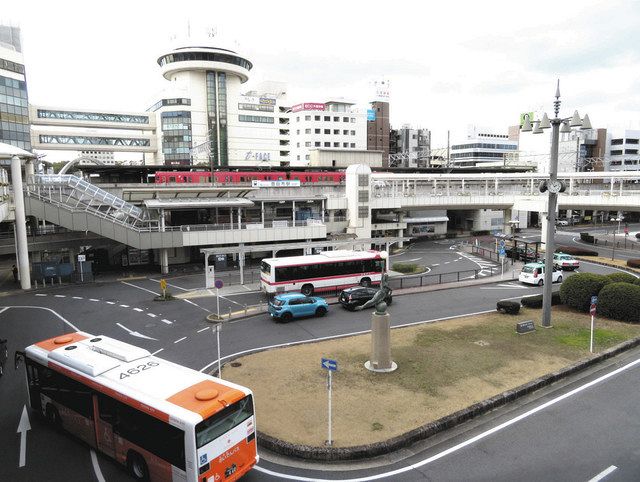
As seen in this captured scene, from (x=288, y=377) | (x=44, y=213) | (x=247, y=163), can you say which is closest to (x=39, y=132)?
(x=247, y=163)

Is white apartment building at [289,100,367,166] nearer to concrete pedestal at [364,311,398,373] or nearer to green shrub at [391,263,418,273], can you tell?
green shrub at [391,263,418,273]

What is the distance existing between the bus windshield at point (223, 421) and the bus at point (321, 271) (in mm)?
19473

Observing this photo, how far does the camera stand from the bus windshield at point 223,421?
9.77 metres

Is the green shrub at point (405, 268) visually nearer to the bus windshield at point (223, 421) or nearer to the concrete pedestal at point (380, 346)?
the concrete pedestal at point (380, 346)

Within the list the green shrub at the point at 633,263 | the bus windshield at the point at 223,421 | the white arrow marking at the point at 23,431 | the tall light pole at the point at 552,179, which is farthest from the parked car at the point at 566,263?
the white arrow marking at the point at 23,431

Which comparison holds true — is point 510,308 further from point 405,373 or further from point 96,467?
point 96,467

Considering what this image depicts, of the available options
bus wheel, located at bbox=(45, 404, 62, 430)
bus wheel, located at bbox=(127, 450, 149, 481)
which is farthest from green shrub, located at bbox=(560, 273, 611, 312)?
bus wheel, located at bbox=(45, 404, 62, 430)

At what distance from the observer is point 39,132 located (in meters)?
79.3

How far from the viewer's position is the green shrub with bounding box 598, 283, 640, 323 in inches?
924

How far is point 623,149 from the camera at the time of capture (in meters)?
119

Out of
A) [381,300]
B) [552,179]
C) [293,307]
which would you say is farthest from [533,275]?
[293,307]

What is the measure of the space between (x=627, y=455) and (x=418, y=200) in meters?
43.8

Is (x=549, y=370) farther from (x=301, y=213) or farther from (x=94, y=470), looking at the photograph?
(x=301, y=213)

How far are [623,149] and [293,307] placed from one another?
12663 cm
